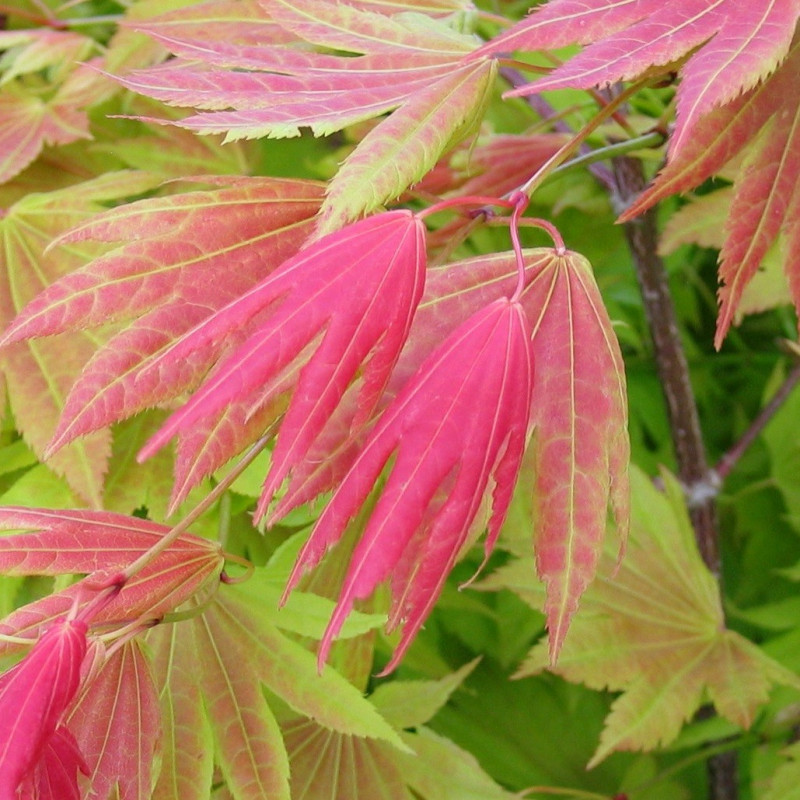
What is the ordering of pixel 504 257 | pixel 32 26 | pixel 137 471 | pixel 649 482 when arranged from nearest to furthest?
pixel 504 257 < pixel 137 471 < pixel 649 482 < pixel 32 26

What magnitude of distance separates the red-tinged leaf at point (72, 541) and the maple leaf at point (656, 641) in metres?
0.35

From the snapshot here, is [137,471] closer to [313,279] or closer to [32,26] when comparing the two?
[313,279]

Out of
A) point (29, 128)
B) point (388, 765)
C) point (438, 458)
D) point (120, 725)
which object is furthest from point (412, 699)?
point (29, 128)

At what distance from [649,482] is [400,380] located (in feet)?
1.53

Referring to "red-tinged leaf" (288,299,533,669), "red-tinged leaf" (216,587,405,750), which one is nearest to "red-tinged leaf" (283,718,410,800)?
"red-tinged leaf" (216,587,405,750)

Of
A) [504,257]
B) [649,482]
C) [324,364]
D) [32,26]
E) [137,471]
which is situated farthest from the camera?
[32,26]

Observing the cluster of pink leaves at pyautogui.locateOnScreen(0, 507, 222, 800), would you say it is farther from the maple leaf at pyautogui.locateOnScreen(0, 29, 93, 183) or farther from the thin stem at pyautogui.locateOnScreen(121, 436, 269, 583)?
the maple leaf at pyautogui.locateOnScreen(0, 29, 93, 183)

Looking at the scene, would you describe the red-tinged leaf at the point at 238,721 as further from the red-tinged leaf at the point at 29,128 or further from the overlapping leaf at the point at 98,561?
the red-tinged leaf at the point at 29,128

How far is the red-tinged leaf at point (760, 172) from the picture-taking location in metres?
0.49

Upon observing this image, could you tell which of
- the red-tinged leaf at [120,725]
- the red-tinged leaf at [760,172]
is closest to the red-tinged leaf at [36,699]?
the red-tinged leaf at [120,725]

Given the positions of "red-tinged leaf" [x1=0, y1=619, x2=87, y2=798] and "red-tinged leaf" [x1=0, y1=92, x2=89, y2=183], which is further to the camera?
"red-tinged leaf" [x1=0, y1=92, x2=89, y2=183]

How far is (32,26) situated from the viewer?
3.85 feet

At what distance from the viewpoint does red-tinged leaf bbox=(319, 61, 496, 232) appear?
1.37 ft

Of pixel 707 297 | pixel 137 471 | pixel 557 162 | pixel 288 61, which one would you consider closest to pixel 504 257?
pixel 557 162
